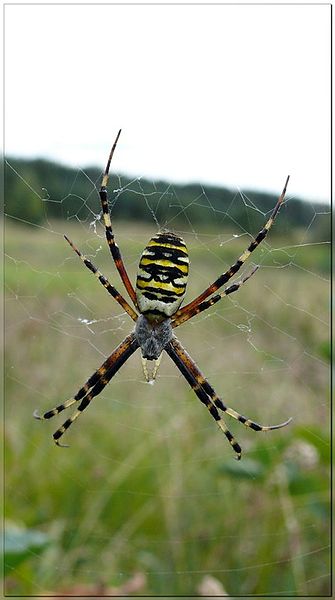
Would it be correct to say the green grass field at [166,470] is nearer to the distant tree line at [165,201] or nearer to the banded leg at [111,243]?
the distant tree line at [165,201]

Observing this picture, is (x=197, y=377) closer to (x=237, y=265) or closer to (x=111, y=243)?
(x=237, y=265)

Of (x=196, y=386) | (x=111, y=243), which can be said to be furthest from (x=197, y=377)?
(x=111, y=243)

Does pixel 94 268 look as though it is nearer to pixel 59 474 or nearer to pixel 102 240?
pixel 102 240

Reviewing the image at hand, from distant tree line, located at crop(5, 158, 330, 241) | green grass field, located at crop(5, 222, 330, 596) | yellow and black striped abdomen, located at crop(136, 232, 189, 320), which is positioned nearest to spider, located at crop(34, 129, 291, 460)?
yellow and black striped abdomen, located at crop(136, 232, 189, 320)

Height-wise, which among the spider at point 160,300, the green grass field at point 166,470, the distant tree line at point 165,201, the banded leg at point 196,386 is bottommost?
the green grass field at point 166,470

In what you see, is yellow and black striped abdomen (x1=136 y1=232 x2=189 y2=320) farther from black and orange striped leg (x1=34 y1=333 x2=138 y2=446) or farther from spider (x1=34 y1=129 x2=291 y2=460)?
black and orange striped leg (x1=34 y1=333 x2=138 y2=446)

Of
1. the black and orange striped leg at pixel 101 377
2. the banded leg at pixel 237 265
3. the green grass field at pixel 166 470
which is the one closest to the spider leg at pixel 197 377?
the black and orange striped leg at pixel 101 377

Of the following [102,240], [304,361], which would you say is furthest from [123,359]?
[304,361]
